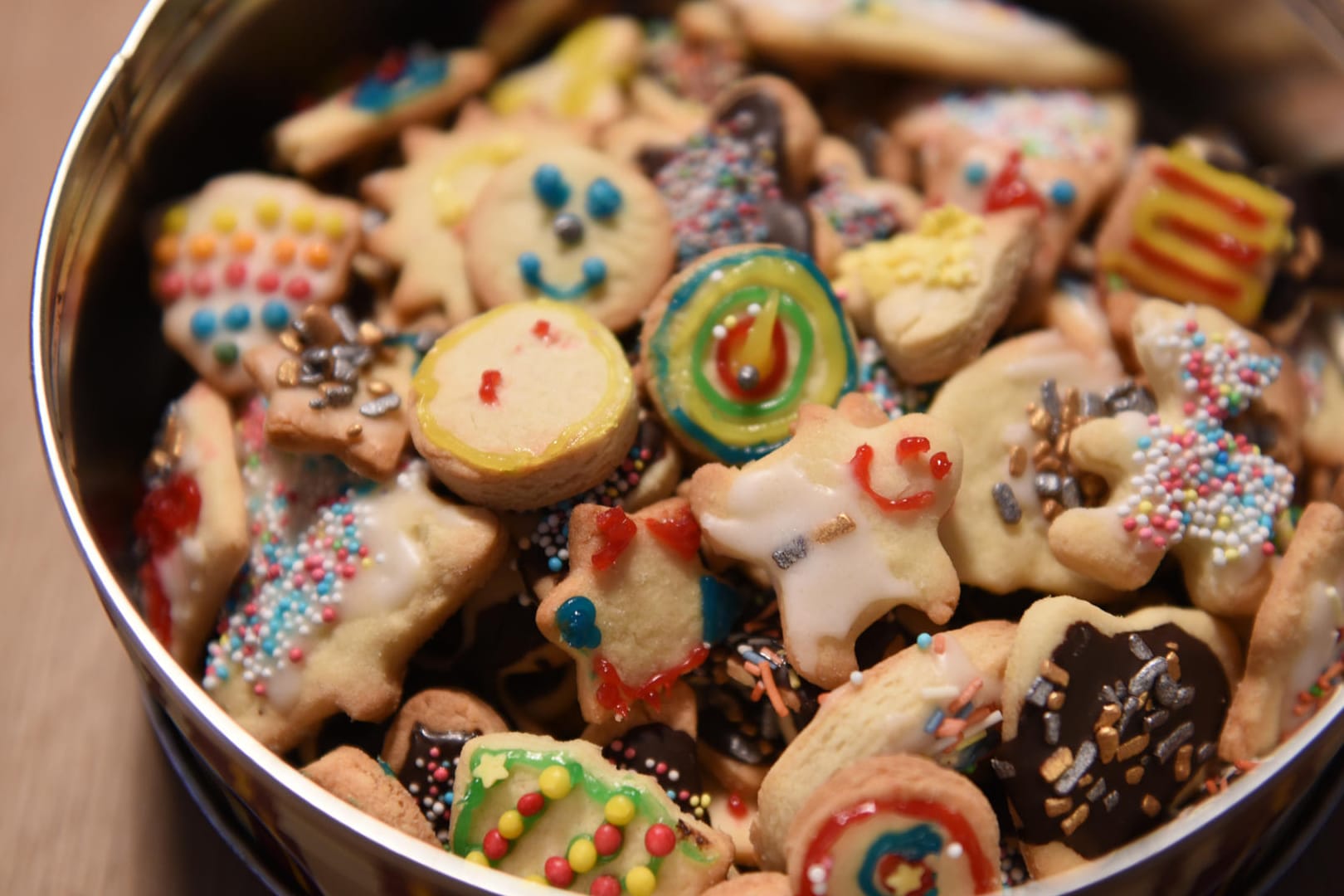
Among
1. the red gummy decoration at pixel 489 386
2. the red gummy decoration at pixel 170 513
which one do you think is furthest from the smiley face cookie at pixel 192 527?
the red gummy decoration at pixel 489 386

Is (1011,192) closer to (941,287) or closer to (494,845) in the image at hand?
(941,287)

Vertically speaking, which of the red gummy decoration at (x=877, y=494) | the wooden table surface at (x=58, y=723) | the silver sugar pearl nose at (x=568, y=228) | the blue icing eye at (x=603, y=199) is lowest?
the wooden table surface at (x=58, y=723)

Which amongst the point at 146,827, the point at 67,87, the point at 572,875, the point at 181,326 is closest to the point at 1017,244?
the point at 572,875

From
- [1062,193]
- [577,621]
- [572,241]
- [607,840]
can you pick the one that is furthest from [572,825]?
[1062,193]

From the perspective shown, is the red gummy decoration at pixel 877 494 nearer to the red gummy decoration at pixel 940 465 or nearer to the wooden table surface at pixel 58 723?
the red gummy decoration at pixel 940 465

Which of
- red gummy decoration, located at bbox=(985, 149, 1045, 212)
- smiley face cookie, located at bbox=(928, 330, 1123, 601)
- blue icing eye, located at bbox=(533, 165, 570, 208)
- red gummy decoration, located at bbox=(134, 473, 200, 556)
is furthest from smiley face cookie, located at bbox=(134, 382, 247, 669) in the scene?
red gummy decoration, located at bbox=(985, 149, 1045, 212)

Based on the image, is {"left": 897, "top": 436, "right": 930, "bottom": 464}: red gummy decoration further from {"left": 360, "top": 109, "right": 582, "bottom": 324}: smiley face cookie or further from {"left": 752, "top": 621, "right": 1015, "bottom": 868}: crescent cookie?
{"left": 360, "top": 109, "right": 582, "bottom": 324}: smiley face cookie

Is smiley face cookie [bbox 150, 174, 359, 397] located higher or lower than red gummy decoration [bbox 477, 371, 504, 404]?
higher
